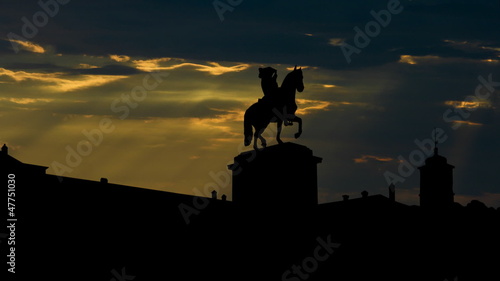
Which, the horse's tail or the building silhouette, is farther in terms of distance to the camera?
the horse's tail

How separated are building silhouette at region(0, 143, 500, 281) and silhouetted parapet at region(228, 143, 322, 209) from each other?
0.03 meters

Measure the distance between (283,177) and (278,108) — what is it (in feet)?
6.84

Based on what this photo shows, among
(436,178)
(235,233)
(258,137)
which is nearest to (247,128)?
(258,137)

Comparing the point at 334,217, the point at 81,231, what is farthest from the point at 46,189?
the point at 334,217

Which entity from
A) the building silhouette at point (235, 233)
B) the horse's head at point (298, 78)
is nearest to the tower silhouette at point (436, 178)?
the building silhouette at point (235, 233)

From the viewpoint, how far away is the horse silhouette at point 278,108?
31.4 metres

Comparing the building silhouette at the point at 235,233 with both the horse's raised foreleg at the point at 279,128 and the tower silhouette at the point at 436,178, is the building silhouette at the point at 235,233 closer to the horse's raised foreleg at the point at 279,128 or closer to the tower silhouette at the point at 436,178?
the horse's raised foreleg at the point at 279,128

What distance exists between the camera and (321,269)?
30.7 metres

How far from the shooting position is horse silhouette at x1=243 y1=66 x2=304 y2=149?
103 feet

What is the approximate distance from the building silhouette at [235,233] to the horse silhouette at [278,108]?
0.76 meters

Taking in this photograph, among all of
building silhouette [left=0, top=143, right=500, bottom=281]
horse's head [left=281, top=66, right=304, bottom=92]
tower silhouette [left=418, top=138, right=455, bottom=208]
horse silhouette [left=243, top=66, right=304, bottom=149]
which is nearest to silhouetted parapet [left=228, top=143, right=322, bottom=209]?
building silhouette [left=0, top=143, right=500, bottom=281]

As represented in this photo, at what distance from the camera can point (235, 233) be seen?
30438mm

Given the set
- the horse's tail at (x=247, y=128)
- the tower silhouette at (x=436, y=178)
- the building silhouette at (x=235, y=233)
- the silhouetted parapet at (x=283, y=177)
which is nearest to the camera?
the building silhouette at (x=235, y=233)

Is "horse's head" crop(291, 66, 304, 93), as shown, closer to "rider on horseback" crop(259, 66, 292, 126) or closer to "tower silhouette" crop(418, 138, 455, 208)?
"rider on horseback" crop(259, 66, 292, 126)
